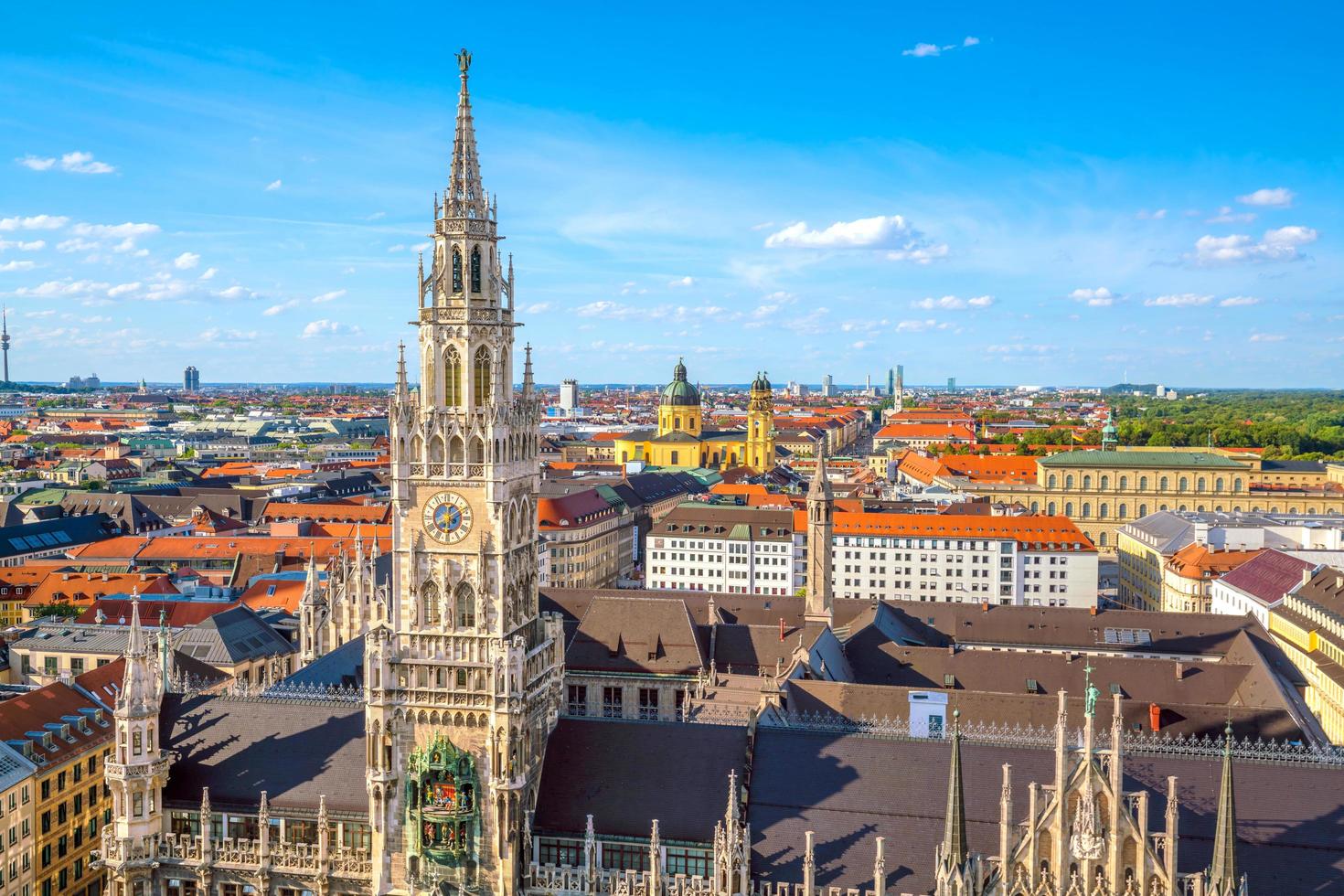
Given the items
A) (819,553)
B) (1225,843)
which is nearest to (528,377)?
(1225,843)

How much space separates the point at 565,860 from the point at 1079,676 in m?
38.3

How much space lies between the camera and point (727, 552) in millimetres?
136625

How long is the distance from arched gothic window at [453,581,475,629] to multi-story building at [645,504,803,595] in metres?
95.4

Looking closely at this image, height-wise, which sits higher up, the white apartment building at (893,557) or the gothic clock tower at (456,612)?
the gothic clock tower at (456,612)

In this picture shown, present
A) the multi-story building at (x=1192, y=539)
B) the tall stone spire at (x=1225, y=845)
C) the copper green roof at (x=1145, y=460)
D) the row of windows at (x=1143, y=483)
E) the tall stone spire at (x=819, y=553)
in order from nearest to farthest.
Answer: the tall stone spire at (x=1225, y=845) → the tall stone spire at (x=819, y=553) → the multi-story building at (x=1192, y=539) → the row of windows at (x=1143, y=483) → the copper green roof at (x=1145, y=460)

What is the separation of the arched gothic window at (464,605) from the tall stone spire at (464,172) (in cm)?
1316

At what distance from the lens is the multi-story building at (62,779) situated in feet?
181

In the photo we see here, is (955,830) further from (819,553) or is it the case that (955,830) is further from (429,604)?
(819,553)

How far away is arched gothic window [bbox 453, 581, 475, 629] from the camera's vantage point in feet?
135

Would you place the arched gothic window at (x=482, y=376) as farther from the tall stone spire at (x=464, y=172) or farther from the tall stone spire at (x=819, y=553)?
the tall stone spire at (x=819, y=553)

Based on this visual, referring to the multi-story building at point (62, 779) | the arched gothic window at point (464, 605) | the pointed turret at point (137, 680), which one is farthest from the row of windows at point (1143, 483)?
the pointed turret at point (137, 680)

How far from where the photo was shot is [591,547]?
5669 inches

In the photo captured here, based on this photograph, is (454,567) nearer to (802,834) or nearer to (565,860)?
(565,860)

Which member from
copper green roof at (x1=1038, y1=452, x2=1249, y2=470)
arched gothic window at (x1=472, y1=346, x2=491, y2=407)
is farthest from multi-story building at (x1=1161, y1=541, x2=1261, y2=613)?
arched gothic window at (x1=472, y1=346, x2=491, y2=407)
